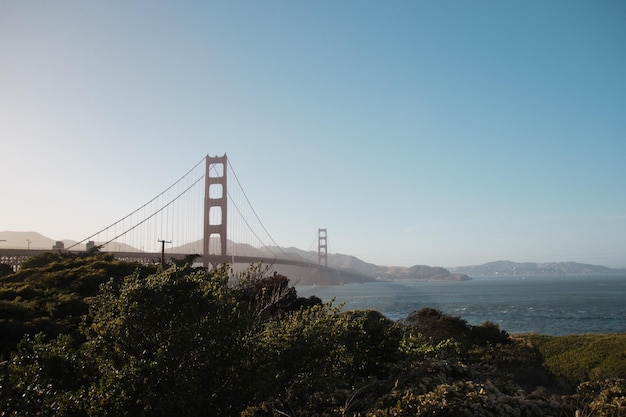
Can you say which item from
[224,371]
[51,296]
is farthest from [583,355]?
[51,296]

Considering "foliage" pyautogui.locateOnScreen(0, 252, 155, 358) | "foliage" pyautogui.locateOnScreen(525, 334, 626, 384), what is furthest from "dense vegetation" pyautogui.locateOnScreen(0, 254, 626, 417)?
"foliage" pyautogui.locateOnScreen(525, 334, 626, 384)

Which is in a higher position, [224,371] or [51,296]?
[51,296]

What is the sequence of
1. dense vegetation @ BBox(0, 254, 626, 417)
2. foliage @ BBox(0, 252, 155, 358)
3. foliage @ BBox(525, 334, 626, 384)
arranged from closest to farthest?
1. dense vegetation @ BBox(0, 254, 626, 417)
2. foliage @ BBox(0, 252, 155, 358)
3. foliage @ BBox(525, 334, 626, 384)

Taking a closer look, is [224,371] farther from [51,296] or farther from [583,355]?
[583,355]

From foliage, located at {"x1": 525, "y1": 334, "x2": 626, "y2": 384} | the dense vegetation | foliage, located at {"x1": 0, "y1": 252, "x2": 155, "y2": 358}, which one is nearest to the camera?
the dense vegetation

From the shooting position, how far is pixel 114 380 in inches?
401

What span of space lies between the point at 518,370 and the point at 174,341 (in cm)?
2348

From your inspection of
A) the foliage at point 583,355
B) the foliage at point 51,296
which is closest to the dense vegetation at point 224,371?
the foliage at point 51,296

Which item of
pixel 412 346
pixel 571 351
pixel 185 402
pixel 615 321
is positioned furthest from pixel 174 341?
pixel 615 321

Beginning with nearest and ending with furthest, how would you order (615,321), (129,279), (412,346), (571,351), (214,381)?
(214,381) → (129,279) → (412,346) → (571,351) → (615,321)

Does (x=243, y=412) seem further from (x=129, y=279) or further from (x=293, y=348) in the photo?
(x=129, y=279)

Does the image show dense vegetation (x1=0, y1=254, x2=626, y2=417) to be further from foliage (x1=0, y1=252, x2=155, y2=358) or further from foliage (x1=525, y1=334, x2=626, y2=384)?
foliage (x1=525, y1=334, x2=626, y2=384)

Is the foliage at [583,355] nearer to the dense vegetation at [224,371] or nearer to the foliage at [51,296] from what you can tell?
the dense vegetation at [224,371]

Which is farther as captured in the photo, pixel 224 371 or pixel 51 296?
pixel 51 296
